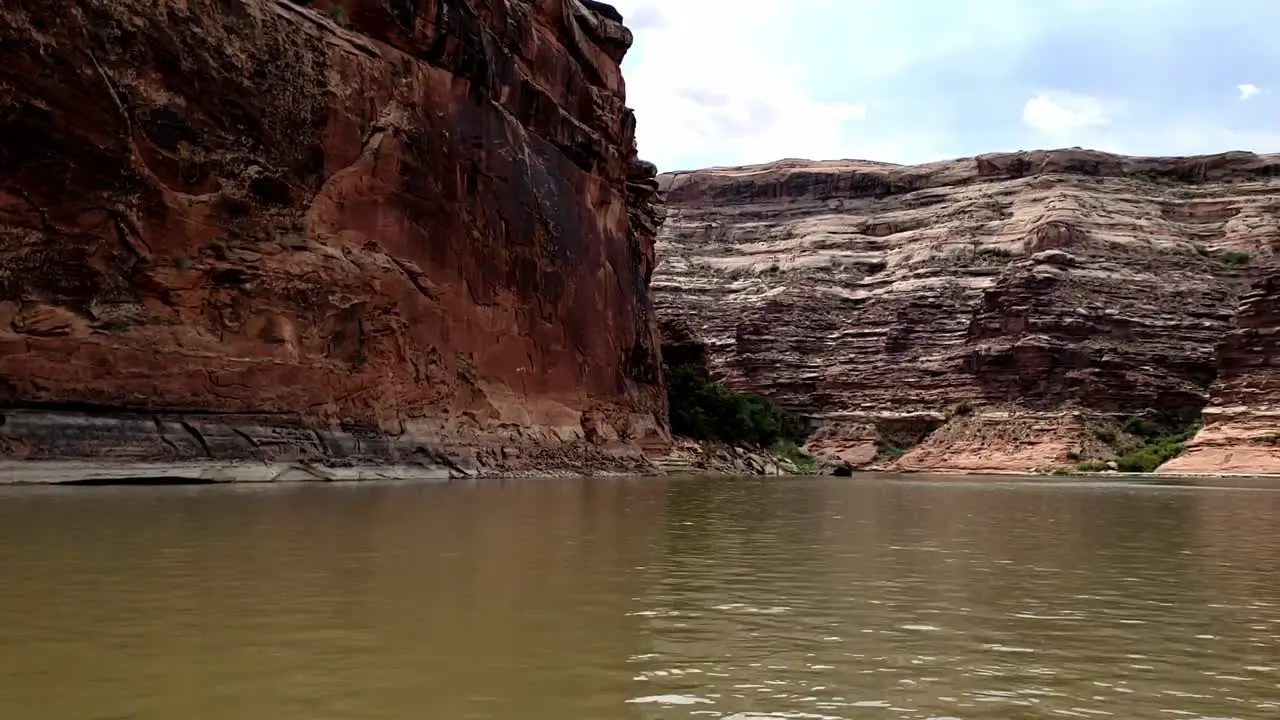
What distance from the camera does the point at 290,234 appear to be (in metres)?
26.2

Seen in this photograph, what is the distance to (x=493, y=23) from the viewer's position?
36.2 metres

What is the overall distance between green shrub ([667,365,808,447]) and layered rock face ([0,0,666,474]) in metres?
12.2

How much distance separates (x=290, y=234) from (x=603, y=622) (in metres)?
21.7

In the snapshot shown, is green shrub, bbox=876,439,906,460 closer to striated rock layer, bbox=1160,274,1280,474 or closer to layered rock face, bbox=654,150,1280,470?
layered rock face, bbox=654,150,1280,470

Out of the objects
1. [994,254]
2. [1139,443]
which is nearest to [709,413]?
[1139,443]

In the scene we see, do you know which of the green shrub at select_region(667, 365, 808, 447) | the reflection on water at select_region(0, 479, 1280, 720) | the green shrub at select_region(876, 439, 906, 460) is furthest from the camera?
the green shrub at select_region(876, 439, 906, 460)

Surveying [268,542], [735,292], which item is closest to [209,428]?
[268,542]

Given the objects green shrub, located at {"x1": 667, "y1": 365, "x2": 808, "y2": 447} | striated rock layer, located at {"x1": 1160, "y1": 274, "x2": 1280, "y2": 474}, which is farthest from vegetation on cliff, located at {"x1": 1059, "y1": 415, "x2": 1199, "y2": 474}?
green shrub, located at {"x1": 667, "y1": 365, "x2": 808, "y2": 447}

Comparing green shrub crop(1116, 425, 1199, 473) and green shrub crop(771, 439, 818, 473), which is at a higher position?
green shrub crop(771, 439, 818, 473)

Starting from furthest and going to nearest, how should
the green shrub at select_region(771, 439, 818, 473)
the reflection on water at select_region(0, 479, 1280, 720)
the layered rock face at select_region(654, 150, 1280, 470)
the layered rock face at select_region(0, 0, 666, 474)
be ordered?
the layered rock face at select_region(654, 150, 1280, 470) → the green shrub at select_region(771, 439, 818, 473) → the layered rock face at select_region(0, 0, 666, 474) → the reflection on water at select_region(0, 479, 1280, 720)

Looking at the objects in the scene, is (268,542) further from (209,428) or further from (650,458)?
(650,458)

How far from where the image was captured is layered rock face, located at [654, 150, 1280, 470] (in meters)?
82.6

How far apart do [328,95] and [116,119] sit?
6.50 meters

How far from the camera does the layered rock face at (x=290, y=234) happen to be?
20.9 m
